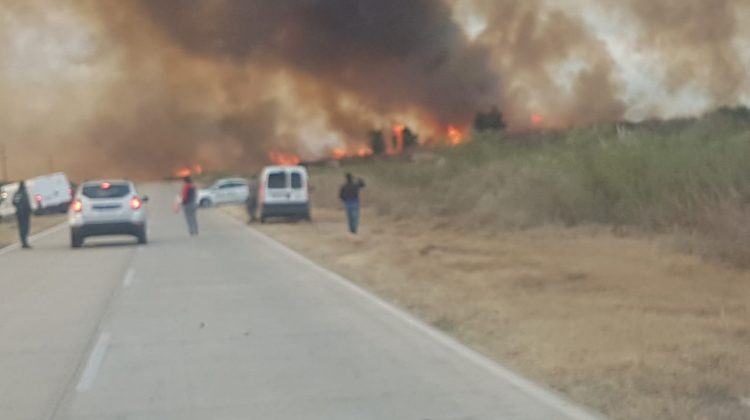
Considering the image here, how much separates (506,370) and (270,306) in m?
5.95

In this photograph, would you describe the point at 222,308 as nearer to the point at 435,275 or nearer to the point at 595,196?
the point at 435,275

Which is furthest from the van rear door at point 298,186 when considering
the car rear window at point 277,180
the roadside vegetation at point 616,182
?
the roadside vegetation at point 616,182

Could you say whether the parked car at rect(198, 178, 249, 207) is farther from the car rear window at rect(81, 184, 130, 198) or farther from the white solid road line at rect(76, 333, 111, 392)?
the white solid road line at rect(76, 333, 111, 392)

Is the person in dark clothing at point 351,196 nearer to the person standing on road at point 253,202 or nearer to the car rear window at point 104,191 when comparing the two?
the car rear window at point 104,191

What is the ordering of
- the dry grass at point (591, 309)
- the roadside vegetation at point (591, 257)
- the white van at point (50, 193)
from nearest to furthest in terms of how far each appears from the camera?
the dry grass at point (591, 309) < the roadside vegetation at point (591, 257) < the white van at point (50, 193)

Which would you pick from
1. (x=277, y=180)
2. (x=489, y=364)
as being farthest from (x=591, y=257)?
(x=277, y=180)

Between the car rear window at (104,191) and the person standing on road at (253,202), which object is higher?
the car rear window at (104,191)

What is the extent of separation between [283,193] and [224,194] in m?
25.2

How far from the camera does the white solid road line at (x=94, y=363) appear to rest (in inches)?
371

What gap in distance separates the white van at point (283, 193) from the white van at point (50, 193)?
2521 centimetres

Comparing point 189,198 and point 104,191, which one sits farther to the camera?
point 189,198

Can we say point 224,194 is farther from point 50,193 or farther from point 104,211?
point 104,211

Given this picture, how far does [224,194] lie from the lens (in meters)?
64.3

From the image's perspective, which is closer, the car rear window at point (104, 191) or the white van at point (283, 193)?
the car rear window at point (104, 191)
